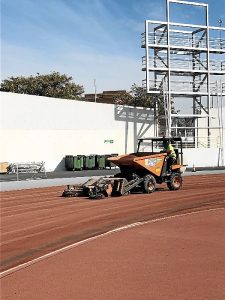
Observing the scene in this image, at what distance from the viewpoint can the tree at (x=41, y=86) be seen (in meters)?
61.0

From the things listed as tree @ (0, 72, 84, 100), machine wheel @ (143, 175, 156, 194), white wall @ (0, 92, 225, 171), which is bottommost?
machine wheel @ (143, 175, 156, 194)

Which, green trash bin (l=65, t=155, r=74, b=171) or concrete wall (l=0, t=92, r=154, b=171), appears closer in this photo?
concrete wall (l=0, t=92, r=154, b=171)

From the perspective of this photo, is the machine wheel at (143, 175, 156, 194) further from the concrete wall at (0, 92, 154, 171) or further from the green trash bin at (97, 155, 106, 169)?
the green trash bin at (97, 155, 106, 169)

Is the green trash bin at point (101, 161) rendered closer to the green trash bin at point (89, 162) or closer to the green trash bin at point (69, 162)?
the green trash bin at point (89, 162)

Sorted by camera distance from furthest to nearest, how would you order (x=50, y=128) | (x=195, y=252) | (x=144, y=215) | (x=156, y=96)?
(x=156, y=96)
(x=50, y=128)
(x=144, y=215)
(x=195, y=252)

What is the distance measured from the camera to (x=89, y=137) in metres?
40.6

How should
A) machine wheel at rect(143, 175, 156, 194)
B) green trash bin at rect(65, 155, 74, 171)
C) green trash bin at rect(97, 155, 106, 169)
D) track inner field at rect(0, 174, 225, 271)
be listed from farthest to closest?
green trash bin at rect(97, 155, 106, 169) → green trash bin at rect(65, 155, 74, 171) → machine wheel at rect(143, 175, 156, 194) → track inner field at rect(0, 174, 225, 271)

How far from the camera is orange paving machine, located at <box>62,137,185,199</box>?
1877cm

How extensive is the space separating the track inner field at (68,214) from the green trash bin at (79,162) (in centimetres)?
1670

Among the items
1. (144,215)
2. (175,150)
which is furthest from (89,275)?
(175,150)

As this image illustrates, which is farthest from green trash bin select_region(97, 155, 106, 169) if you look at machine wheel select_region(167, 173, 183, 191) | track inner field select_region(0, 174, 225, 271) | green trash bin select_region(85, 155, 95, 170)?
machine wheel select_region(167, 173, 183, 191)

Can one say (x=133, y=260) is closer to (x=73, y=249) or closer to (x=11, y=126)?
(x=73, y=249)

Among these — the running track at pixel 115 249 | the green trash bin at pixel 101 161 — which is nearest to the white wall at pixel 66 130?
the green trash bin at pixel 101 161

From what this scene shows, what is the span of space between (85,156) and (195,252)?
99.0 feet
